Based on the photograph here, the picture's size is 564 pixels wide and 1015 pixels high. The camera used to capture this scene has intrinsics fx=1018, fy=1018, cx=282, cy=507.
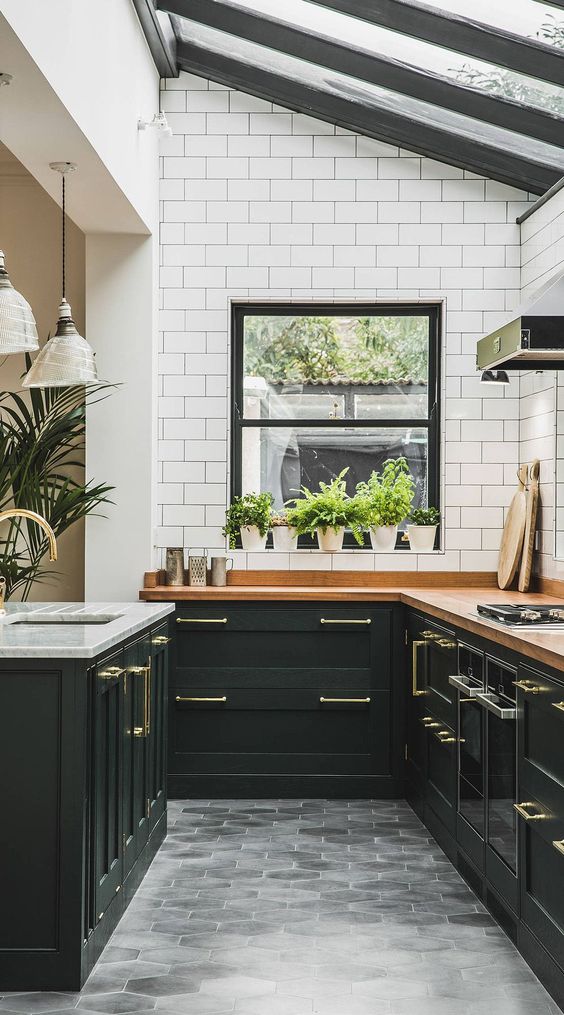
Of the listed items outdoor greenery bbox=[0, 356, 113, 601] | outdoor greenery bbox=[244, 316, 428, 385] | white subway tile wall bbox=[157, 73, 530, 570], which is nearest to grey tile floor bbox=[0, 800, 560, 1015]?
outdoor greenery bbox=[0, 356, 113, 601]

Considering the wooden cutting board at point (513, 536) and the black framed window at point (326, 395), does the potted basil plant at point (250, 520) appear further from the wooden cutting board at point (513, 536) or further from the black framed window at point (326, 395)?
the wooden cutting board at point (513, 536)

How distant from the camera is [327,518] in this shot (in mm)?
5484

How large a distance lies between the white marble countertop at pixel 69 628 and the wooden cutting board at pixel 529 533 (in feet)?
6.43

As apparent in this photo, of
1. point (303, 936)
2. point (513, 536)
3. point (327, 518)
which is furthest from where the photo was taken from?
point (327, 518)

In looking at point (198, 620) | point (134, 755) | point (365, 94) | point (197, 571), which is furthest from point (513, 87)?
point (134, 755)

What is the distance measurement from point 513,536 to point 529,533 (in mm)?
134

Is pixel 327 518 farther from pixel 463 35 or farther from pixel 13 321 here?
pixel 13 321

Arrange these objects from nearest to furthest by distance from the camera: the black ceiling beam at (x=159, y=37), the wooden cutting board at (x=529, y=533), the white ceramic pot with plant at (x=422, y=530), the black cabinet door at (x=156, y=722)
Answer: the black cabinet door at (x=156, y=722), the black ceiling beam at (x=159, y=37), the wooden cutting board at (x=529, y=533), the white ceramic pot with plant at (x=422, y=530)

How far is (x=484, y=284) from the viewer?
18.6 ft

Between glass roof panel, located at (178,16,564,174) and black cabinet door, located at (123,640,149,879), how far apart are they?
3.18m

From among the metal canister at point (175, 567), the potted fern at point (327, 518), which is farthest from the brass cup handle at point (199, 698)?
the potted fern at point (327, 518)

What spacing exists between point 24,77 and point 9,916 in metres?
2.52

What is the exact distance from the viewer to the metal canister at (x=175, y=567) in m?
5.39

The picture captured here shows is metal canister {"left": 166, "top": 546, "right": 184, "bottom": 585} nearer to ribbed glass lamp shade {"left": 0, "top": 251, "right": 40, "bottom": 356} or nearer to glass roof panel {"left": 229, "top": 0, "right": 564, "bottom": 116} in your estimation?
ribbed glass lamp shade {"left": 0, "top": 251, "right": 40, "bottom": 356}
